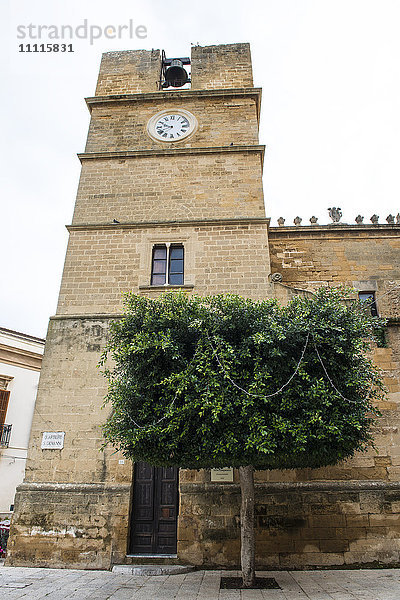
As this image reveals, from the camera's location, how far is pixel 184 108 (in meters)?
12.7

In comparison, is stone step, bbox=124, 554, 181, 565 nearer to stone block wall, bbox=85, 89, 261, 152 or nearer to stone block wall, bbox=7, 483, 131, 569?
stone block wall, bbox=7, 483, 131, 569

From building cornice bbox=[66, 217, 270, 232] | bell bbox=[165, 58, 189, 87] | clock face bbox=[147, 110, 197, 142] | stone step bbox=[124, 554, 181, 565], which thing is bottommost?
stone step bbox=[124, 554, 181, 565]

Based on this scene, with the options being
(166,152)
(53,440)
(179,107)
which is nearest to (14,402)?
(53,440)

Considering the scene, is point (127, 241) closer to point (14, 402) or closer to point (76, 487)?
point (76, 487)

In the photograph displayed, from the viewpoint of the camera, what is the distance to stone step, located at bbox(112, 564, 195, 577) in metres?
7.29

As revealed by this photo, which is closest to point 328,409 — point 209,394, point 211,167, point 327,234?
point 209,394

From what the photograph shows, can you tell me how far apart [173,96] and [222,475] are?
10974 mm

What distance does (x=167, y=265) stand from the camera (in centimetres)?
1038

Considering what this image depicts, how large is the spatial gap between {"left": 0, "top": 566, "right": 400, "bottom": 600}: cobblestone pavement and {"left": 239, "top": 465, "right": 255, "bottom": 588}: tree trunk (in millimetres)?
268

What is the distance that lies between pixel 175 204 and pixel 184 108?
3684 mm

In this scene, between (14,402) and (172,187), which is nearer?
(172,187)

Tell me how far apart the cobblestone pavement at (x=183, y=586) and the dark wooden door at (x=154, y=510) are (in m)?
0.88

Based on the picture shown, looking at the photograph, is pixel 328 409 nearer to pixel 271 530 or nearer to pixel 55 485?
pixel 271 530

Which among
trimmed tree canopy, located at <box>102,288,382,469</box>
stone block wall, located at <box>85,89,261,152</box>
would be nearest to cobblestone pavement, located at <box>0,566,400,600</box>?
trimmed tree canopy, located at <box>102,288,382,469</box>
